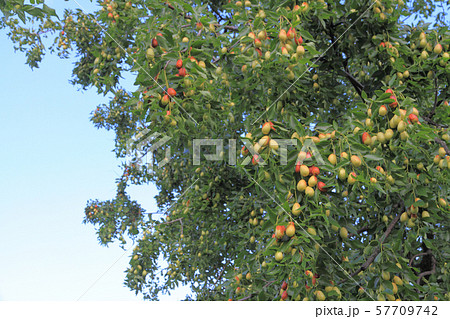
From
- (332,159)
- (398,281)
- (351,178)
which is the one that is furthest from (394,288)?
(332,159)

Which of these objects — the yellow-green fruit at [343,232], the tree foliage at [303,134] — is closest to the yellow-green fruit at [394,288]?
the tree foliage at [303,134]

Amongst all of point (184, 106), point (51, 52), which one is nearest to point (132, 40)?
point (184, 106)

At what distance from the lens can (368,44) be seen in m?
3.59

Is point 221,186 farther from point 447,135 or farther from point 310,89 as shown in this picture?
point 447,135

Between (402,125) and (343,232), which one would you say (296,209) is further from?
(402,125)

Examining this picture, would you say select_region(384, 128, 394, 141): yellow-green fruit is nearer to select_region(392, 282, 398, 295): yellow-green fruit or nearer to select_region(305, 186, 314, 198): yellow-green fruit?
select_region(305, 186, 314, 198): yellow-green fruit

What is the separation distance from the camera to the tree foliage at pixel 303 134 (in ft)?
7.77

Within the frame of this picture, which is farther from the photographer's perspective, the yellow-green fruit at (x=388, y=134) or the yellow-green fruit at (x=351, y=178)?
the yellow-green fruit at (x=388, y=134)

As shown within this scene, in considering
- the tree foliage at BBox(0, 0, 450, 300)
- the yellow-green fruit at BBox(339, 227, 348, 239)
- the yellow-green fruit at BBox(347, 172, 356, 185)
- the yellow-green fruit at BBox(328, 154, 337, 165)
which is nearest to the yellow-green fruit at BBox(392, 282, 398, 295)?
the tree foliage at BBox(0, 0, 450, 300)

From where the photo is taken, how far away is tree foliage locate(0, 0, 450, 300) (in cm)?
237

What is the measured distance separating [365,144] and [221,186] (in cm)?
238

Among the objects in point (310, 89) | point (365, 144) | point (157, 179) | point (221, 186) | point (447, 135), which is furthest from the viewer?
point (157, 179)

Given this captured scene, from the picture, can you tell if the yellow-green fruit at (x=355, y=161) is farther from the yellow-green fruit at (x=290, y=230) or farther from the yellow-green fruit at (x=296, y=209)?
the yellow-green fruit at (x=290, y=230)

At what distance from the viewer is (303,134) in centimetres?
242
